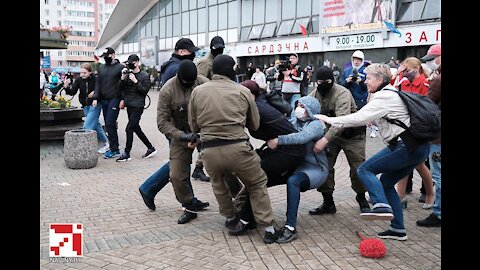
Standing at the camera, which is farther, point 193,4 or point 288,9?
point 193,4

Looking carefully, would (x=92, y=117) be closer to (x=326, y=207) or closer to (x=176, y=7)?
(x=326, y=207)

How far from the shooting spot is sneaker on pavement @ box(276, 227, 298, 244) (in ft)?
15.5

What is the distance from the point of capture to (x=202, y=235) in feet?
16.3

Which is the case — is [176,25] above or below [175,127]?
above

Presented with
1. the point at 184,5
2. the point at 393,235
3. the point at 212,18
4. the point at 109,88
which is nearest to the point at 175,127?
the point at 393,235

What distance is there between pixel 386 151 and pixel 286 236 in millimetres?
1246

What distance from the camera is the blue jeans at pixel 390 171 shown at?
14.8ft

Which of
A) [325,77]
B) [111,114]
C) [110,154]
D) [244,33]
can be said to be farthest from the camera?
[244,33]

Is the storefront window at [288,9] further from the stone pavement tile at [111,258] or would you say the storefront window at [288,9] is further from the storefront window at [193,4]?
the stone pavement tile at [111,258]

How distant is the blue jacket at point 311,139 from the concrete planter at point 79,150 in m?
4.54

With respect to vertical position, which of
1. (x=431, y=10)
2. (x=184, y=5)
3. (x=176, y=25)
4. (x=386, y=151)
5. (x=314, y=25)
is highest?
(x=184, y=5)

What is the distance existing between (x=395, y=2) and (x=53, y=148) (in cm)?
1921
